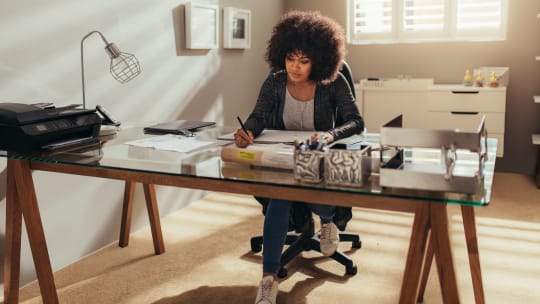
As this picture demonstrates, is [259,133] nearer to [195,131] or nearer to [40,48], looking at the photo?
[195,131]

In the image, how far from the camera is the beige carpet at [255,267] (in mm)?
2471

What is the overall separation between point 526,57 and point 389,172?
3.67 m

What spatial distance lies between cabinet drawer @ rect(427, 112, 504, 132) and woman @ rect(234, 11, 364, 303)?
6.88ft

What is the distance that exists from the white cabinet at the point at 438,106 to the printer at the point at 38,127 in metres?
2.92

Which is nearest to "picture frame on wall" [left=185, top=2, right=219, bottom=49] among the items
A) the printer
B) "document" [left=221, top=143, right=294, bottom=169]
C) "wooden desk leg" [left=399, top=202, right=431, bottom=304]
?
the printer

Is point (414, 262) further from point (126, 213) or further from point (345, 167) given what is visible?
point (126, 213)

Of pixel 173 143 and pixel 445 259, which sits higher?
pixel 173 143

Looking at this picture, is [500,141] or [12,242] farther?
[500,141]

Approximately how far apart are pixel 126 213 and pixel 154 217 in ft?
0.57

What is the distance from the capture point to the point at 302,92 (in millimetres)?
2562

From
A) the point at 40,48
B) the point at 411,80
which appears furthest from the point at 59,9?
the point at 411,80

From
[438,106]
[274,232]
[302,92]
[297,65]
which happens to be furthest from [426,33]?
[274,232]

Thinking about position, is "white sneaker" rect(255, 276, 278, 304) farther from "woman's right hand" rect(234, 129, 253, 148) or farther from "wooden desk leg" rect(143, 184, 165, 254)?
"wooden desk leg" rect(143, 184, 165, 254)

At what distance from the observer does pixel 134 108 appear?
3.21m
